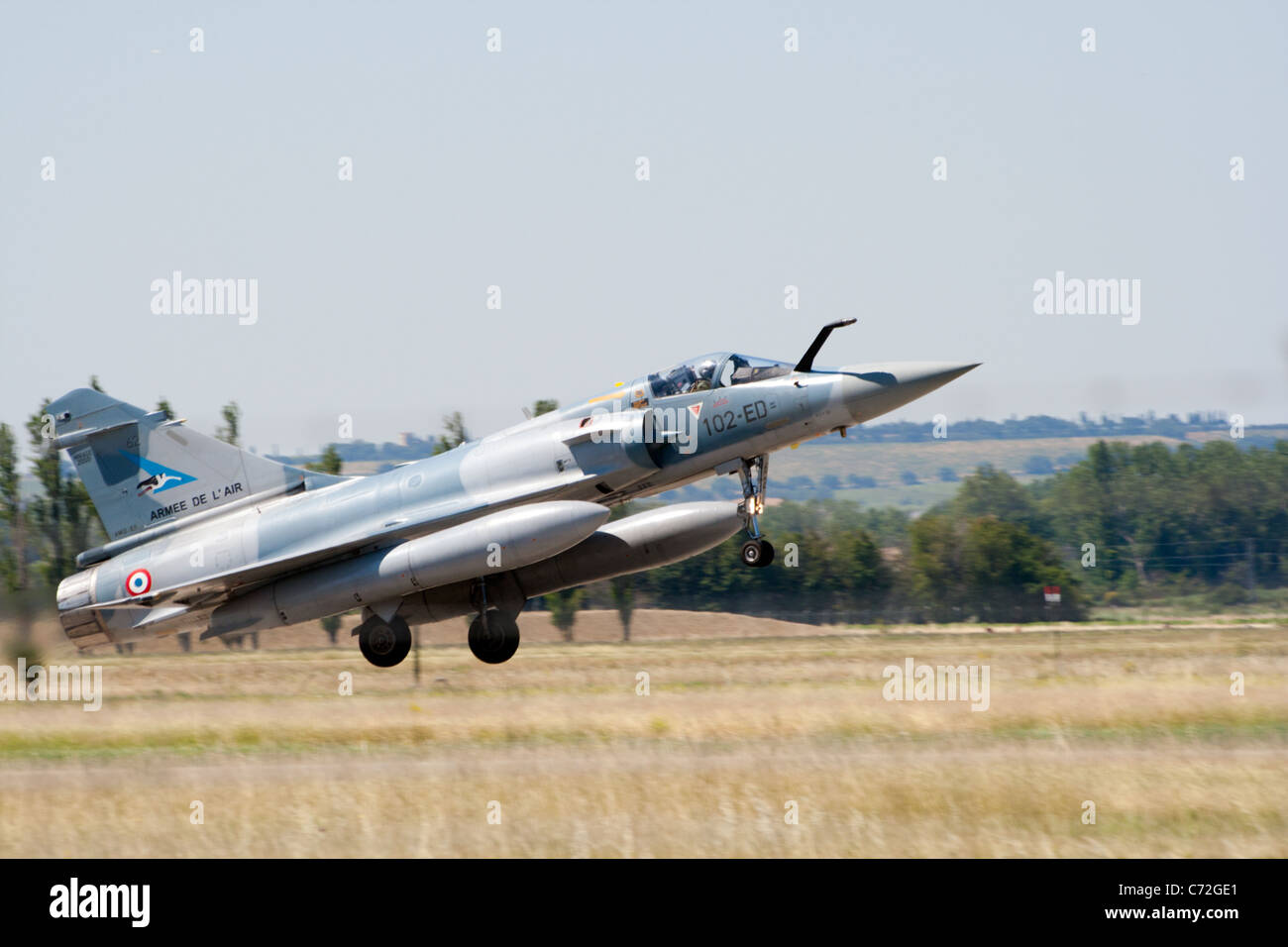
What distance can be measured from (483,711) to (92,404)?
7417 millimetres

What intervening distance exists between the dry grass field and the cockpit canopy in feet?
14.2

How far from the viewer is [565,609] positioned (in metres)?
45.2

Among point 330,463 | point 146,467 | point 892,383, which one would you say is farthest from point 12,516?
point 892,383

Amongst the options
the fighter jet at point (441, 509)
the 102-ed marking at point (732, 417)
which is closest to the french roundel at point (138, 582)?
the fighter jet at point (441, 509)

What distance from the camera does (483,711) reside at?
777 inches

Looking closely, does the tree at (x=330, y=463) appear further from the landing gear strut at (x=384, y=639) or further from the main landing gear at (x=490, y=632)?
the landing gear strut at (x=384, y=639)

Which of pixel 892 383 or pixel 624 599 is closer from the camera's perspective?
pixel 892 383

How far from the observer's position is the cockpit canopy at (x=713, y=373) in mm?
18625

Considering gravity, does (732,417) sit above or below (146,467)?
above

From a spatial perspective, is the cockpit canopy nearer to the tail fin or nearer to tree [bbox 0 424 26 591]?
the tail fin

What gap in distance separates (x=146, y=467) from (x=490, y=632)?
223 inches
